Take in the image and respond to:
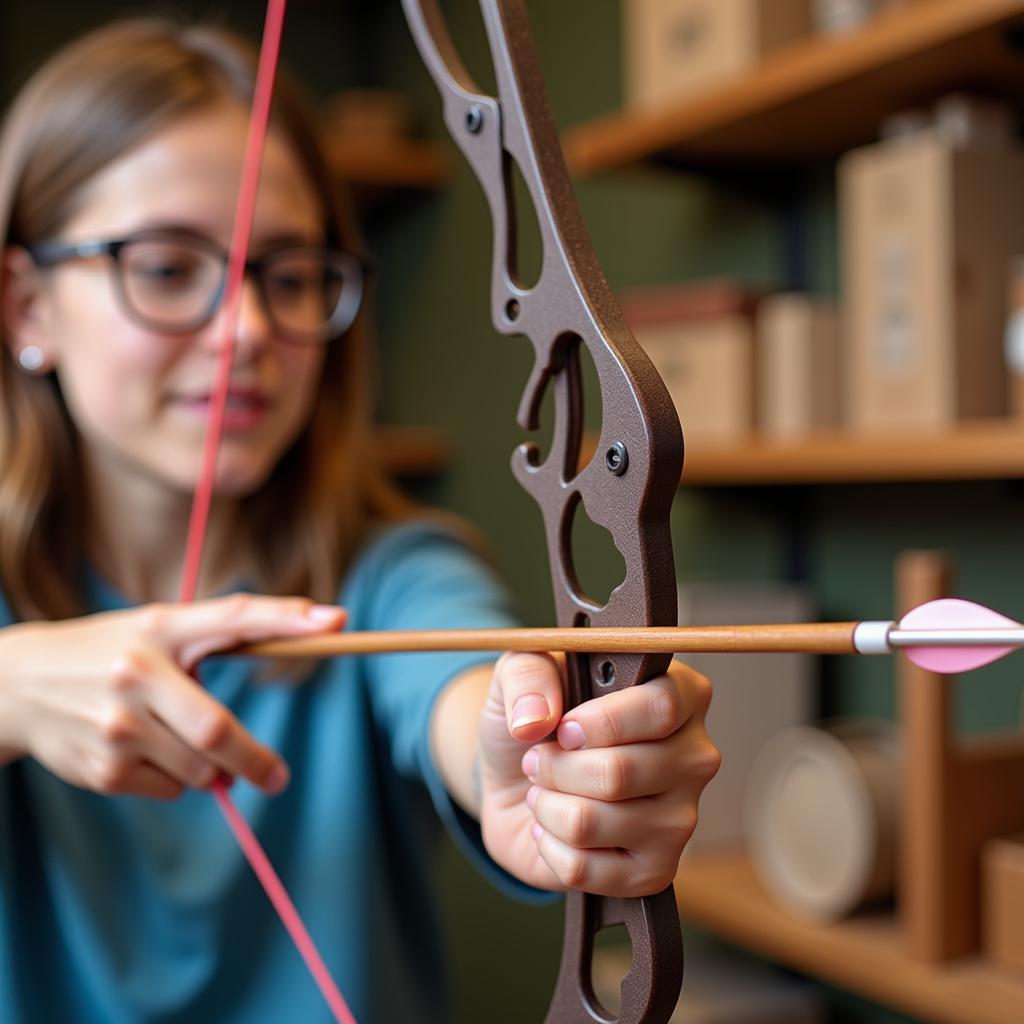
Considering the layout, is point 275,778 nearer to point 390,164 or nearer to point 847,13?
point 847,13

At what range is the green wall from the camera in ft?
4.18

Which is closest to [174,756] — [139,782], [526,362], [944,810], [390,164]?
[139,782]

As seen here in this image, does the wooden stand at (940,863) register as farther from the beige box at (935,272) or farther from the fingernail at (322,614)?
the fingernail at (322,614)

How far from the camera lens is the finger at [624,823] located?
42cm

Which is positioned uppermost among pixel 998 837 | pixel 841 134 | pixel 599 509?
pixel 841 134

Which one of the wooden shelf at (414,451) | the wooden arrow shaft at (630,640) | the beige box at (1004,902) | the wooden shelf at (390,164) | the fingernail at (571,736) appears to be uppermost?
the wooden shelf at (390,164)

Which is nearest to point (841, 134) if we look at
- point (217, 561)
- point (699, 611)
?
point (699, 611)

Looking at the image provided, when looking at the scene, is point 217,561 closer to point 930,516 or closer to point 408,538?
point 408,538

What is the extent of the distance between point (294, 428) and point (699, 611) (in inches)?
21.4

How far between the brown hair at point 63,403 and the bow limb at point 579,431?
1.37 feet

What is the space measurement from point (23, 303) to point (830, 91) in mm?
691

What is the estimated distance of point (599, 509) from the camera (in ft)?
1.38

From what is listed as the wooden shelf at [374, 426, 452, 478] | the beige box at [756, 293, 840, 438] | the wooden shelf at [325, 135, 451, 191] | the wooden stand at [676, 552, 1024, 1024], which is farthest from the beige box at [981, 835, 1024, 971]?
the wooden shelf at [325, 135, 451, 191]

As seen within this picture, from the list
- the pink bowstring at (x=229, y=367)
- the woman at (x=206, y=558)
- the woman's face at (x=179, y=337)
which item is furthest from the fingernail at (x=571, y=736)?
the woman's face at (x=179, y=337)
